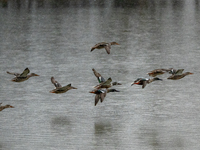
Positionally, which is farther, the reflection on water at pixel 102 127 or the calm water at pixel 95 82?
the reflection on water at pixel 102 127

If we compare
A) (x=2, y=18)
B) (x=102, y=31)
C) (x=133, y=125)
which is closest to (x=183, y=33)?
(x=102, y=31)

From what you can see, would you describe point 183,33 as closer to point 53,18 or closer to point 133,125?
point 53,18

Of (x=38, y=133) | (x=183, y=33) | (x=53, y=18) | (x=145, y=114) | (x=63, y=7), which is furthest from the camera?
(x=63, y=7)

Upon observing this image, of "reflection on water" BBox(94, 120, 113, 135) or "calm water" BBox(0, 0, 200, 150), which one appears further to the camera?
"reflection on water" BBox(94, 120, 113, 135)

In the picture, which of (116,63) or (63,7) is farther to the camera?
(63,7)

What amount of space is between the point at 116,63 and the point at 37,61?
2.67 m

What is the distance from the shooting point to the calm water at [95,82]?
11781 millimetres

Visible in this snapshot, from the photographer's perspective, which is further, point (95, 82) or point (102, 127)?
point (95, 82)

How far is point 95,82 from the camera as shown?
16.2 metres

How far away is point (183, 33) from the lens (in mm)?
24031

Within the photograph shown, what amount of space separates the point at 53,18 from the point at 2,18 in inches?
105

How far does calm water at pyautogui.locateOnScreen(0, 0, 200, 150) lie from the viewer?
11.8m

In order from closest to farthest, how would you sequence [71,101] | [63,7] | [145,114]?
[145,114] < [71,101] < [63,7]

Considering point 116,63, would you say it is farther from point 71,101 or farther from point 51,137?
point 51,137
